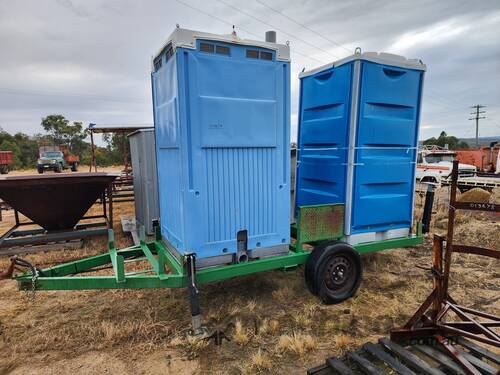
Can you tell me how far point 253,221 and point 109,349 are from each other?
1996 millimetres

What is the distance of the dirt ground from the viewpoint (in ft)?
10.4

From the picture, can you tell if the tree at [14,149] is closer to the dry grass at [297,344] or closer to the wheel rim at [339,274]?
the wheel rim at [339,274]

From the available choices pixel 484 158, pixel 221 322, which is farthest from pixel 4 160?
pixel 484 158

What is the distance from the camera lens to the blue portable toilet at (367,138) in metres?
4.28

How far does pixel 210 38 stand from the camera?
3.34 metres

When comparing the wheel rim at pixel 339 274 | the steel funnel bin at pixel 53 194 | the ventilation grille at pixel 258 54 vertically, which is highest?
the ventilation grille at pixel 258 54

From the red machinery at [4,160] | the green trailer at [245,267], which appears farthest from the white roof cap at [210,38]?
the red machinery at [4,160]

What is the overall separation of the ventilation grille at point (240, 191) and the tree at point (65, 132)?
1918 inches

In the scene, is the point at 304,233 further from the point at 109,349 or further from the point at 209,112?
the point at 109,349

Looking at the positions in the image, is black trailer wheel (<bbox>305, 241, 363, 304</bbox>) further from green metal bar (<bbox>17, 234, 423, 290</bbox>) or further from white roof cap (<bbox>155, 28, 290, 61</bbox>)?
white roof cap (<bbox>155, 28, 290, 61</bbox>)

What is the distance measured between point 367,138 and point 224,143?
201 cm

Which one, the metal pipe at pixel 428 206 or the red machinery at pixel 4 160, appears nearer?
the metal pipe at pixel 428 206

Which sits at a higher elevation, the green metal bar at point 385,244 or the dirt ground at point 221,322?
the green metal bar at point 385,244

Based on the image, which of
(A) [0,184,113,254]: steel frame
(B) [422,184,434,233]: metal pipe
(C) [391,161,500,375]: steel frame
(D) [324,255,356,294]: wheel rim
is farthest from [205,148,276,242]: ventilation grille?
(A) [0,184,113,254]: steel frame
